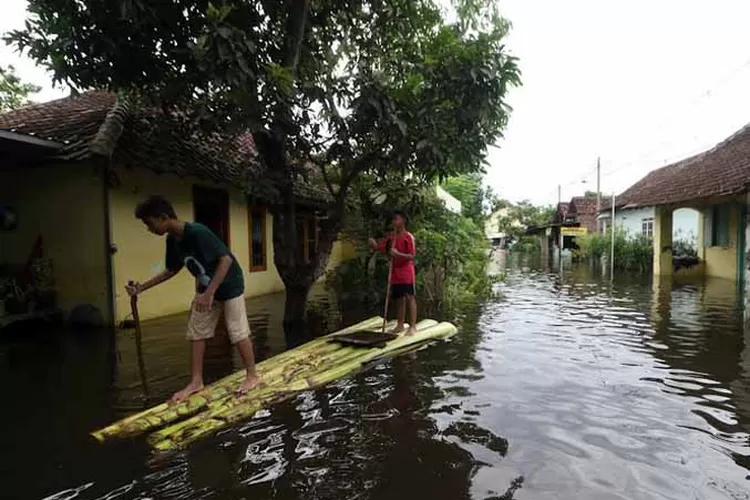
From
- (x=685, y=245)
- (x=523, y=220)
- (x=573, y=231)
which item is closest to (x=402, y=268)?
(x=685, y=245)

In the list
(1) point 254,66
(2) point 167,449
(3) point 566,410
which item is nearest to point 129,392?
(2) point 167,449

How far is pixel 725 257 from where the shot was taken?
1520 cm

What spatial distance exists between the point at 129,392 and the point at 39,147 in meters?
4.54

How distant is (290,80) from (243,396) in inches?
131

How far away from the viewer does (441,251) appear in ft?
33.3

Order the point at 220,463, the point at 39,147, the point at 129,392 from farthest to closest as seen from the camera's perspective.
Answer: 1. the point at 39,147
2. the point at 129,392
3. the point at 220,463

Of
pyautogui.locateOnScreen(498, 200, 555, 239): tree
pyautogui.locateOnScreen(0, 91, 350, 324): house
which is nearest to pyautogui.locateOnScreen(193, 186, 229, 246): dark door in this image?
pyautogui.locateOnScreen(0, 91, 350, 324): house

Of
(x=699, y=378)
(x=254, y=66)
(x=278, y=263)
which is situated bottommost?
(x=699, y=378)

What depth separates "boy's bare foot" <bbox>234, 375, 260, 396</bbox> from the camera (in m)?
4.16

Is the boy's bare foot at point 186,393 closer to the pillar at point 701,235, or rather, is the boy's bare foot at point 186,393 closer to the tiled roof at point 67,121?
the tiled roof at point 67,121

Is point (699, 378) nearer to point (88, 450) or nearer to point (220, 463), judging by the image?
point (220, 463)

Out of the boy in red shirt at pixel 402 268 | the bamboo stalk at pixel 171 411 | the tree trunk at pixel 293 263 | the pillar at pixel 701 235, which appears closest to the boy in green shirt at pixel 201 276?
the bamboo stalk at pixel 171 411

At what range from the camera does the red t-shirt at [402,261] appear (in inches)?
253

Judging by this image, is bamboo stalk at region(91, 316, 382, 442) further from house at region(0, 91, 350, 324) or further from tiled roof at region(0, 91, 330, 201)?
house at region(0, 91, 350, 324)
